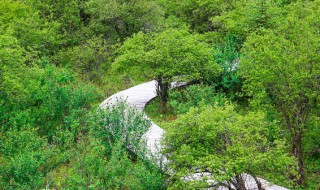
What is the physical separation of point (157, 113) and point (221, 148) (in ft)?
30.7

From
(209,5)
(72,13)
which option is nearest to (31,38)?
(72,13)

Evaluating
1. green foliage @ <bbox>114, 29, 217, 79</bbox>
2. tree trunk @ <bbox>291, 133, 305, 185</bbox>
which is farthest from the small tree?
tree trunk @ <bbox>291, 133, 305, 185</bbox>

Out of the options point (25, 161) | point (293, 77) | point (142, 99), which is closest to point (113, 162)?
point (25, 161)

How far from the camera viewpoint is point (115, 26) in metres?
29.3

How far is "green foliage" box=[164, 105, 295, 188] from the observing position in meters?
10.1

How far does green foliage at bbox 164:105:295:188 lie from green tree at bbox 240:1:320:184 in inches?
98.1

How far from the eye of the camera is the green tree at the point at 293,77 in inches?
519

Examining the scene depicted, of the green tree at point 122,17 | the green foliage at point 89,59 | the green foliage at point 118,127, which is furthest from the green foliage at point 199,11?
the green foliage at point 118,127

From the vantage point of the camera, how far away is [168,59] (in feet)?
60.3

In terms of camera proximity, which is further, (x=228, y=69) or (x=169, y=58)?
(x=228, y=69)

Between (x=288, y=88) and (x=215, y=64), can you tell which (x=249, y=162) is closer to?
(x=288, y=88)

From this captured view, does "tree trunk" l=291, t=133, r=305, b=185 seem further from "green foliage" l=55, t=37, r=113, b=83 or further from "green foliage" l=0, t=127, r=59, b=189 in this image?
"green foliage" l=55, t=37, r=113, b=83

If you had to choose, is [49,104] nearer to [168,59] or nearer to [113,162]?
[168,59]

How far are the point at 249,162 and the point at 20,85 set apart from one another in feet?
33.7
